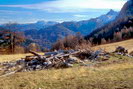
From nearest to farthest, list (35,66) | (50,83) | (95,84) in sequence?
(95,84), (50,83), (35,66)

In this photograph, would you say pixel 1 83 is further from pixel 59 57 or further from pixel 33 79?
pixel 59 57

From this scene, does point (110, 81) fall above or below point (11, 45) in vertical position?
above

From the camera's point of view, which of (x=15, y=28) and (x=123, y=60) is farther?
(x=15, y=28)

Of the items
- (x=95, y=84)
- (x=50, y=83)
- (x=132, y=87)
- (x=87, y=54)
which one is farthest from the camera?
(x=87, y=54)

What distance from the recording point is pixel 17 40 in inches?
1992

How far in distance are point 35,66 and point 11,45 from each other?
32.4 metres

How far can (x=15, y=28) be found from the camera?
5047 centimetres

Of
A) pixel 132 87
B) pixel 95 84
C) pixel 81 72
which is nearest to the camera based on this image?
pixel 132 87

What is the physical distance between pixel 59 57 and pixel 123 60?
663 centimetres

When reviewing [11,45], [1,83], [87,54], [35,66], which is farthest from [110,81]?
[11,45]

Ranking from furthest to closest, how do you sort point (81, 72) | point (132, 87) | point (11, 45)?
point (11, 45) → point (81, 72) → point (132, 87)

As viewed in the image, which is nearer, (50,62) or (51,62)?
(50,62)

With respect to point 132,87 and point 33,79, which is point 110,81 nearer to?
point 132,87

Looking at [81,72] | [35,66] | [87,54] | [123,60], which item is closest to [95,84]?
[81,72]
